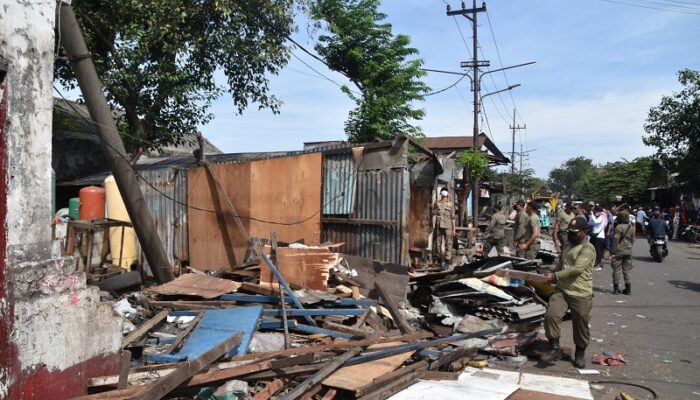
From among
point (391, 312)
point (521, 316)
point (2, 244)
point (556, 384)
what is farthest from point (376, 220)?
point (2, 244)

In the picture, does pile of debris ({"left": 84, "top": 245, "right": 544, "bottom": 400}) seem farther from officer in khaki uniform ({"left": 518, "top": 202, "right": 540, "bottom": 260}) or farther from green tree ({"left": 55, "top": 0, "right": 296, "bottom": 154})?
green tree ({"left": 55, "top": 0, "right": 296, "bottom": 154})

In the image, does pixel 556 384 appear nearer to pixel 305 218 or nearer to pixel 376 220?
pixel 376 220

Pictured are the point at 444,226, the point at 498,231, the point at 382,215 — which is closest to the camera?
the point at 382,215

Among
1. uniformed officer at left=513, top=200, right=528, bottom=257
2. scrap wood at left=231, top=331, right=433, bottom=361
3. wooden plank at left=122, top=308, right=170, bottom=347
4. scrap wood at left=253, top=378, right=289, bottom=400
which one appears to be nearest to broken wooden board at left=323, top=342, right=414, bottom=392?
scrap wood at left=231, top=331, right=433, bottom=361

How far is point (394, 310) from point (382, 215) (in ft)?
7.97

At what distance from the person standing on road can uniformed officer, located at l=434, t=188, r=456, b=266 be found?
4.34m

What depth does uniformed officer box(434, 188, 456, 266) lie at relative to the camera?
10789 millimetres

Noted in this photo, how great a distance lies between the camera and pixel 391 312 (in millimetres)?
7191

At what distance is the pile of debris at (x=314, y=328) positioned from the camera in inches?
177

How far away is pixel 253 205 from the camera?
10438mm

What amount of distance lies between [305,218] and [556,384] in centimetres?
578

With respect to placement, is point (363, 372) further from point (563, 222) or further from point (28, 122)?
point (563, 222)

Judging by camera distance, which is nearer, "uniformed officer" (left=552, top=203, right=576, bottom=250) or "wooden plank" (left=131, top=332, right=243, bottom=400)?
"wooden plank" (left=131, top=332, right=243, bottom=400)

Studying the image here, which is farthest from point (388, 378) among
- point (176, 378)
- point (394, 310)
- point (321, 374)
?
point (394, 310)
